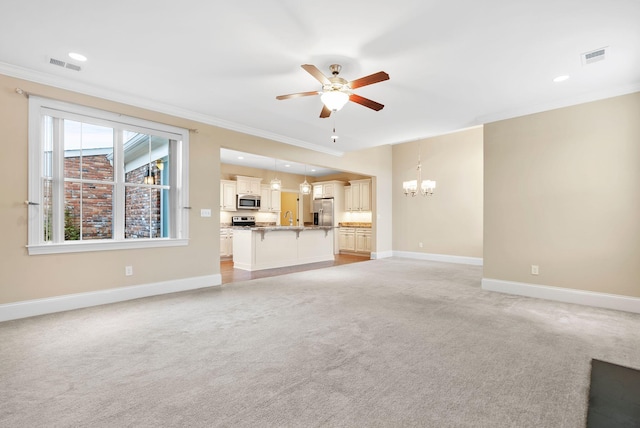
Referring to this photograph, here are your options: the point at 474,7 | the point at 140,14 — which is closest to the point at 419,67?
the point at 474,7

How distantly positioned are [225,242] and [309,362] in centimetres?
686

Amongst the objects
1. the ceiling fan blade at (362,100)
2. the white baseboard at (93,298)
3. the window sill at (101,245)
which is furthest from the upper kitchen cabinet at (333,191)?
the ceiling fan blade at (362,100)

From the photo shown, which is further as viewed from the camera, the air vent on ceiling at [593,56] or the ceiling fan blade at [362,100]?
the ceiling fan blade at [362,100]

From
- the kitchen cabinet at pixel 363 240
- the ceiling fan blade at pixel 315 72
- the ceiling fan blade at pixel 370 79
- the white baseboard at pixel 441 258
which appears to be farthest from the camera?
the kitchen cabinet at pixel 363 240

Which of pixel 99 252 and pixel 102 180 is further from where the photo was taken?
pixel 102 180

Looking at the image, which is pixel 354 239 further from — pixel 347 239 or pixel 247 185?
pixel 247 185

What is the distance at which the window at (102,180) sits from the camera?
138 inches

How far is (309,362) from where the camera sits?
2.33 m

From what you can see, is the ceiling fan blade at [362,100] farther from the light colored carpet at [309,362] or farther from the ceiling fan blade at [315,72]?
the light colored carpet at [309,362]

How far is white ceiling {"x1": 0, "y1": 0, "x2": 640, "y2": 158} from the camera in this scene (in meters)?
2.36

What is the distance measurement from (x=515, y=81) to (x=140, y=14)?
3963mm

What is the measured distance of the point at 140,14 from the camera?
2414mm

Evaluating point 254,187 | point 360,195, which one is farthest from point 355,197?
point 254,187

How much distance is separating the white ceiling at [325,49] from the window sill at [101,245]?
1.91 metres
